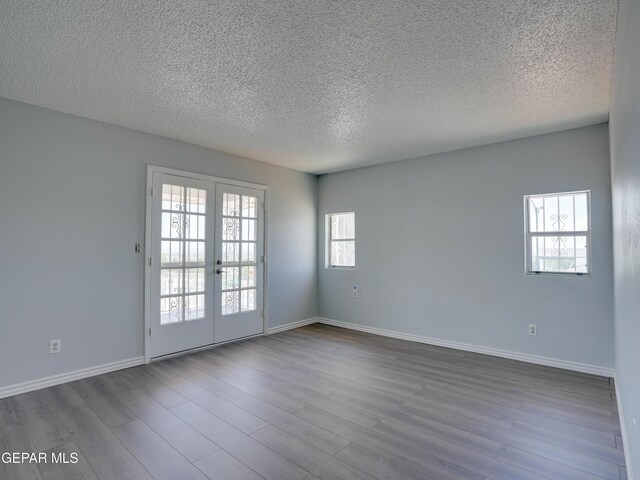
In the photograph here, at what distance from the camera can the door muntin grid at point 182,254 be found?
4008 millimetres

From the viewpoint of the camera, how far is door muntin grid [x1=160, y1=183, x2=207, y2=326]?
13.1 feet

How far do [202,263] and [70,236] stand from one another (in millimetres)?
1425

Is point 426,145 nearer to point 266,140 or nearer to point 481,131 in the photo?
point 481,131

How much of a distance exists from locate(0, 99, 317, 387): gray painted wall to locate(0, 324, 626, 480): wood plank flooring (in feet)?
1.27

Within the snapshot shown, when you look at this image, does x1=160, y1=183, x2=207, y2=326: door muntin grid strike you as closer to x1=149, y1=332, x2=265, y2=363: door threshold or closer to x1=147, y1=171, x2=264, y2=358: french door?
x1=147, y1=171, x2=264, y2=358: french door

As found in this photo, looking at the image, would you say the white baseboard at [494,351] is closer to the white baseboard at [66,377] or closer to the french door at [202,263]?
the french door at [202,263]

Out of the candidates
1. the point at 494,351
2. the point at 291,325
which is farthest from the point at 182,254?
the point at 494,351

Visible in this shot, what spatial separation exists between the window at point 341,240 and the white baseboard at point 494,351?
1.03 m

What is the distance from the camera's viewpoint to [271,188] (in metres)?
5.27

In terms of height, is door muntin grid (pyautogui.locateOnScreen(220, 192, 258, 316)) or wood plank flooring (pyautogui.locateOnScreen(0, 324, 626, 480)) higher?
door muntin grid (pyautogui.locateOnScreen(220, 192, 258, 316))

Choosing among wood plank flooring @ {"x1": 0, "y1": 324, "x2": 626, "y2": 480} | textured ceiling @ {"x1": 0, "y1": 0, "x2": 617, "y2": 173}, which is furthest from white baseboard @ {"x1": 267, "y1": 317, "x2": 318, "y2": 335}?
textured ceiling @ {"x1": 0, "y1": 0, "x2": 617, "y2": 173}

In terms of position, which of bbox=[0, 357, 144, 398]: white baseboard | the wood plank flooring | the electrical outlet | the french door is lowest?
the wood plank flooring

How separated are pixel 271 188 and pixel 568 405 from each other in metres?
4.31

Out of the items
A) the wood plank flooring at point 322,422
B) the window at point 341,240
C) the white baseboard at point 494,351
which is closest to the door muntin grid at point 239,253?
the wood plank flooring at point 322,422
